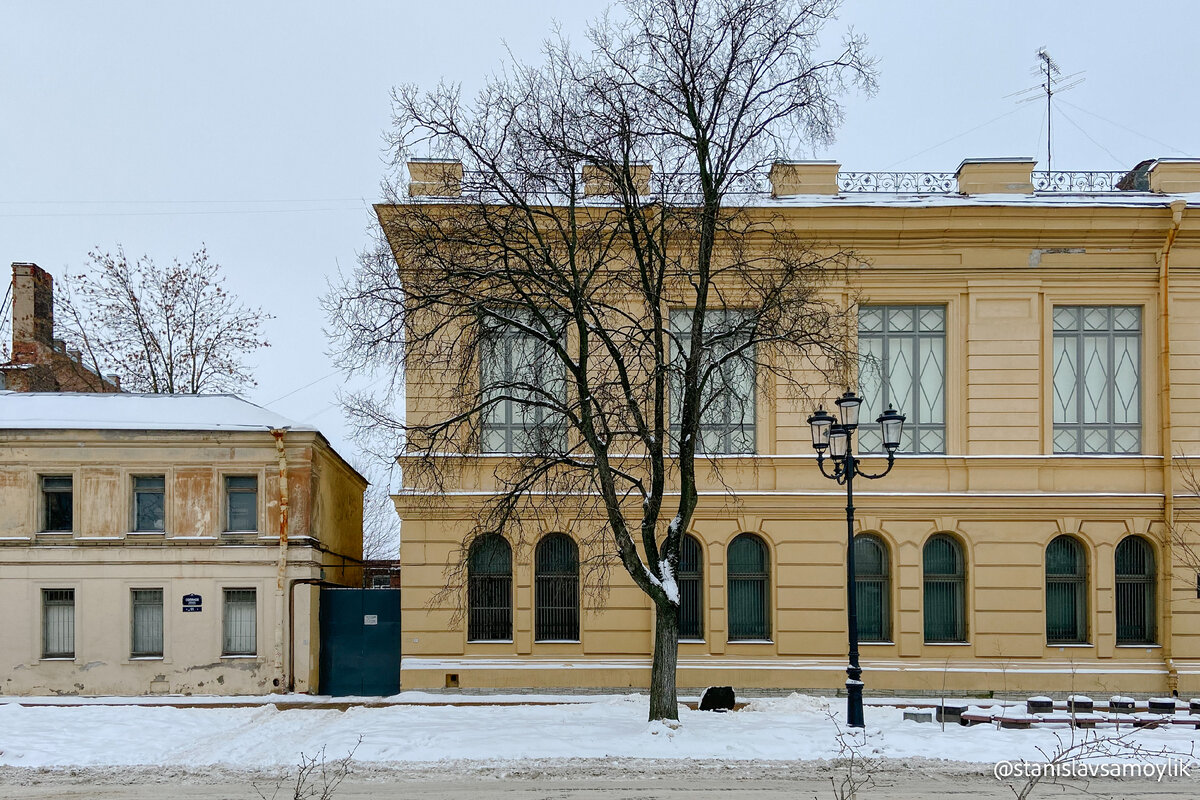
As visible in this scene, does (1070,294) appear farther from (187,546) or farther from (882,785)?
(187,546)

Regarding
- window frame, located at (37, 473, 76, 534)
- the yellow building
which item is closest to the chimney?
window frame, located at (37, 473, 76, 534)

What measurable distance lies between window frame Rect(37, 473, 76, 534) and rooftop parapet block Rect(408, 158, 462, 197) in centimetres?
973

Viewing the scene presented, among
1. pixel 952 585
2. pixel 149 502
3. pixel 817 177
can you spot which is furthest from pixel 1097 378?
pixel 149 502

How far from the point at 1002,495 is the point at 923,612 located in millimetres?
2861

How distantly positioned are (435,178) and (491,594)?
8677mm

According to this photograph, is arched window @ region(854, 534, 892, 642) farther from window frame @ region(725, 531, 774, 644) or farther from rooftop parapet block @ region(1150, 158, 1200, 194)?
rooftop parapet block @ region(1150, 158, 1200, 194)

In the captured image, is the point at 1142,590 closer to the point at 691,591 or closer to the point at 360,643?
the point at 691,591

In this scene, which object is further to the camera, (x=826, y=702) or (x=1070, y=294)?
(x=1070, y=294)

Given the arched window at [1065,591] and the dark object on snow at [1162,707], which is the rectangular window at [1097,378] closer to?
the arched window at [1065,591]

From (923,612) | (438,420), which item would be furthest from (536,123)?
(923,612)

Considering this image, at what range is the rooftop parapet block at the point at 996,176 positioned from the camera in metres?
21.3

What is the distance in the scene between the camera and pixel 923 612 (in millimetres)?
20766

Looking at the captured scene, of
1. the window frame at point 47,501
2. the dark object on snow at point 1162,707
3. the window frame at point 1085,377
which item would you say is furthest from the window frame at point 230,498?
the dark object on snow at point 1162,707

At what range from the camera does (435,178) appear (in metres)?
Result: 17.0
